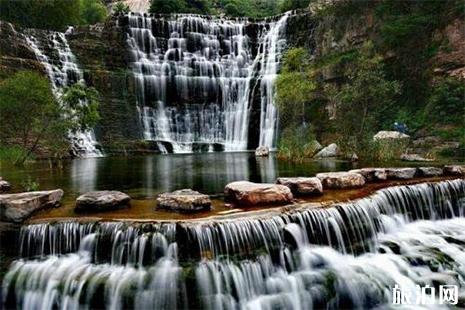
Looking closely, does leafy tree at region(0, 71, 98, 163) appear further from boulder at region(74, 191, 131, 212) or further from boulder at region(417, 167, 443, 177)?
boulder at region(417, 167, 443, 177)

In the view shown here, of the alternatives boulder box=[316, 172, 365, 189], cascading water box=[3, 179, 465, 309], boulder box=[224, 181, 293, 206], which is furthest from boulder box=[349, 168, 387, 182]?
boulder box=[224, 181, 293, 206]

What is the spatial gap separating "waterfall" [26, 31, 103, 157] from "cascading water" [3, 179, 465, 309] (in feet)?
69.3

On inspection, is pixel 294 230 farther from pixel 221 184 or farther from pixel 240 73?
pixel 240 73

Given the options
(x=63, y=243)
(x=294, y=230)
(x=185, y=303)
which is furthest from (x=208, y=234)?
(x=63, y=243)

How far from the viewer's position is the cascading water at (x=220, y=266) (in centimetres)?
548

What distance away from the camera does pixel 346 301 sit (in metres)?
6.19

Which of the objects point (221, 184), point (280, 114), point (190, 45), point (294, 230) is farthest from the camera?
point (190, 45)

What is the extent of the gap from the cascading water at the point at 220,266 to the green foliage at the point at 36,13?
123ft

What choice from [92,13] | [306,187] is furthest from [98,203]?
[92,13]

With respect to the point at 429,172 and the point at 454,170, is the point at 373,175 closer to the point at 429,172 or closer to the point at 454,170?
the point at 429,172

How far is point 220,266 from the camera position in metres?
5.78

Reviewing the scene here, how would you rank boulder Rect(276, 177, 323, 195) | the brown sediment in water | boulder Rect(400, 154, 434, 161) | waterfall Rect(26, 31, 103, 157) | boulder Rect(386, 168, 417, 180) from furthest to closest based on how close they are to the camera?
waterfall Rect(26, 31, 103, 157) → boulder Rect(400, 154, 434, 161) → boulder Rect(386, 168, 417, 180) → boulder Rect(276, 177, 323, 195) → the brown sediment in water

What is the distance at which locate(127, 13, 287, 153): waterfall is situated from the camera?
3166cm

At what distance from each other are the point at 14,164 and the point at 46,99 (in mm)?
3105
